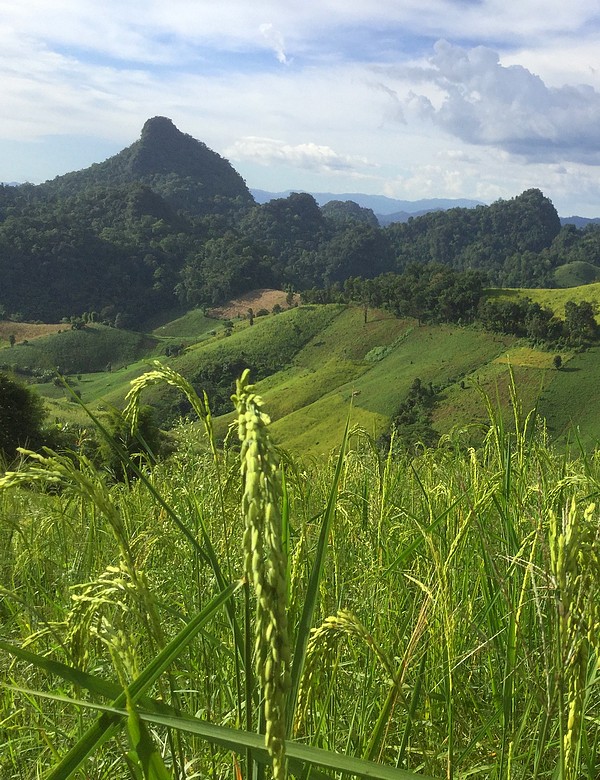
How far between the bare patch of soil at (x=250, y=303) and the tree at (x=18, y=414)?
14085cm

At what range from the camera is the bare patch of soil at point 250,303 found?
17425 cm

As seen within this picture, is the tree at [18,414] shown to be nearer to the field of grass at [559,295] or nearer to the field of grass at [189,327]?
the field of grass at [559,295]

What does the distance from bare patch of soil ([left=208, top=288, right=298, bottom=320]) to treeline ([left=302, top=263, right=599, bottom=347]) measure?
32275 millimetres

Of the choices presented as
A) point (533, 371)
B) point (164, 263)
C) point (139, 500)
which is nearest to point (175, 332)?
point (164, 263)

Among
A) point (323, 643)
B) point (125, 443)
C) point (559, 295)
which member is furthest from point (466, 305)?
point (323, 643)

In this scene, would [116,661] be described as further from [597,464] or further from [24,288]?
[24,288]

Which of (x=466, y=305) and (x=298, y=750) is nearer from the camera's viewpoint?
(x=298, y=750)

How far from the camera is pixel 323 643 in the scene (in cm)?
127

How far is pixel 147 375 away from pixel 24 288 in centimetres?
19406

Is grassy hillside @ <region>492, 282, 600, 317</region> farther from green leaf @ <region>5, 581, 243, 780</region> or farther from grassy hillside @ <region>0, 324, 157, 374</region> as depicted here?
green leaf @ <region>5, 581, 243, 780</region>

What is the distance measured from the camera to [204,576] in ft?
8.20

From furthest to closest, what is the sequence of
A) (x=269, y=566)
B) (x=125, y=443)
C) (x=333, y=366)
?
1. (x=333, y=366)
2. (x=125, y=443)
3. (x=269, y=566)

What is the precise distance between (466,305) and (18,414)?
3908 inches

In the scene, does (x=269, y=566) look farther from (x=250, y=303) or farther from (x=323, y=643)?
(x=250, y=303)
